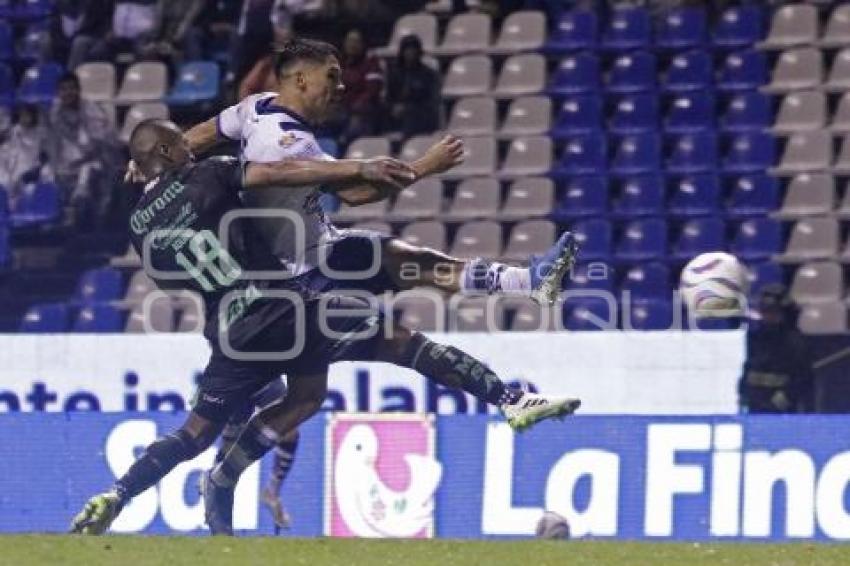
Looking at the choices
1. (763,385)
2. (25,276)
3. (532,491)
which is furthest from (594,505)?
(25,276)

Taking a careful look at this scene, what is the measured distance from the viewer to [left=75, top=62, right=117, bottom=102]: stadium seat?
62.4ft

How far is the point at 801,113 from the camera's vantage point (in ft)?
55.6

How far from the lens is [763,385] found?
564 inches

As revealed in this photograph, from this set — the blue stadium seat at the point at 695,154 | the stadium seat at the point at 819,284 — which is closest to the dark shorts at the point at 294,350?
the stadium seat at the point at 819,284

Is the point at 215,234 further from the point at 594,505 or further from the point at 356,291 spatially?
the point at 594,505

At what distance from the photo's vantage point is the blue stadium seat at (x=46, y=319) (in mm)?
17078

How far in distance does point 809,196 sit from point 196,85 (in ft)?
16.5

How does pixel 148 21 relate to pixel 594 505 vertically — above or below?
above

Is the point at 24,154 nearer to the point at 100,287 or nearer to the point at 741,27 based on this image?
the point at 100,287

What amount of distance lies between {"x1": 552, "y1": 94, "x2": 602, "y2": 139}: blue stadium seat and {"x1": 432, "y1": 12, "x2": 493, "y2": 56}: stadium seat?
38.8 inches

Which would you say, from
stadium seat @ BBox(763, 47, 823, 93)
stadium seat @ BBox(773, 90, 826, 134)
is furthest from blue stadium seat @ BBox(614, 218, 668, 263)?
stadium seat @ BBox(763, 47, 823, 93)

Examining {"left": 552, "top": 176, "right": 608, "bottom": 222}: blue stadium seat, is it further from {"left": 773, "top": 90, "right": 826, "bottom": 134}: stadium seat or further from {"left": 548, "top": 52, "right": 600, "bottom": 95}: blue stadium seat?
{"left": 773, "top": 90, "right": 826, "bottom": 134}: stadium seat

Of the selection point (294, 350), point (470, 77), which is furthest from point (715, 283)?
point (470, 77)

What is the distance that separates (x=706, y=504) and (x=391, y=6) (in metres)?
6.94
